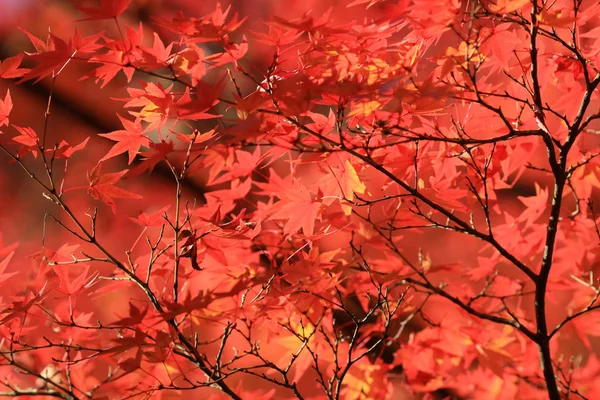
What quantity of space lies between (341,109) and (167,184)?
6.45 feet

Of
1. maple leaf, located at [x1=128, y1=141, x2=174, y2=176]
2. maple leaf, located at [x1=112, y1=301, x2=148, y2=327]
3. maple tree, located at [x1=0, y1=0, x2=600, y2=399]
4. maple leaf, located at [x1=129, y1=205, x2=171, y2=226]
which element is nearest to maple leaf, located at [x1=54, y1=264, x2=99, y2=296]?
maple tree, located at [x1=0, y1=0, x2=600, y2=399]

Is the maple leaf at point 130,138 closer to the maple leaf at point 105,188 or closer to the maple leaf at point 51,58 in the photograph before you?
the maple leaf at point 105,188

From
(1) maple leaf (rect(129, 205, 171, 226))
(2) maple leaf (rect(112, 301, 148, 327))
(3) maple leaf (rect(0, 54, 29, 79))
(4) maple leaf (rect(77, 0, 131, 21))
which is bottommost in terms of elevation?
(2) maple leaf (rect(112, 301, 148, 327))

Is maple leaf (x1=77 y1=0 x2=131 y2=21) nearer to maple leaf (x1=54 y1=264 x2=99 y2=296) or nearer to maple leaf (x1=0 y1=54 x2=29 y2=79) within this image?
maple leaf (x1=0 y1=54 x2=29 y2=79)

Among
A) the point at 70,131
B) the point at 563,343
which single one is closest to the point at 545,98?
the point at 563,343

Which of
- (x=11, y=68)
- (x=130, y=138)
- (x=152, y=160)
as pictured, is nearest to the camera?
(x=152, y=160)

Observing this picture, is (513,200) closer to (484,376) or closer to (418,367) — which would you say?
(484,376)

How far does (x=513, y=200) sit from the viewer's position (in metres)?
2.69

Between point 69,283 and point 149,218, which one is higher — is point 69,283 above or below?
below

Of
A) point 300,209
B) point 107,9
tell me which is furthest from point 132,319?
point 107,9

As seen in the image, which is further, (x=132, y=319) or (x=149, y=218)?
(x=149, y=218)

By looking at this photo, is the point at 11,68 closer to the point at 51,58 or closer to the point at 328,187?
the point at 51,58

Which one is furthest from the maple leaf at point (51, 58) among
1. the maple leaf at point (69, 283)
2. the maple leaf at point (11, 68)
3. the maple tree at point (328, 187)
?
the maple leaf at point (69, 283)

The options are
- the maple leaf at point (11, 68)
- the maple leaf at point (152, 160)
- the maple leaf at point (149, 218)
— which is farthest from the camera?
the maple leaf at point (149, 218)
